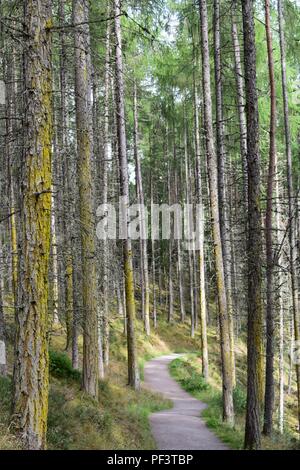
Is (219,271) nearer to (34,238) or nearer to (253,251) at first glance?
(253,251)

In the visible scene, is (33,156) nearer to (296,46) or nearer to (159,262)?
(296,46)

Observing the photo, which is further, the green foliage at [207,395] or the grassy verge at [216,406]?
the green foliage at [207,395]

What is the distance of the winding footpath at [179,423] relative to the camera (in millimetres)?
9531

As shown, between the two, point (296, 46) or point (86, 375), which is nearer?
point (86, 375)

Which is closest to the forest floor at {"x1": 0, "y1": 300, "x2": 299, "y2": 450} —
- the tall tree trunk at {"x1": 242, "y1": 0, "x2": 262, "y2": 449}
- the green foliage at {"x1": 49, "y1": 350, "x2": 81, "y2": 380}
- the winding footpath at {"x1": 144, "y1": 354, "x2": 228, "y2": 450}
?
the green foliage at {"x1": 49, "y1": 350, "x2": 81, "y2": 380}

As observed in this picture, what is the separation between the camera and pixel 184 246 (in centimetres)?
3700

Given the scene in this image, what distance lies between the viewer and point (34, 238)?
A: 5.32m

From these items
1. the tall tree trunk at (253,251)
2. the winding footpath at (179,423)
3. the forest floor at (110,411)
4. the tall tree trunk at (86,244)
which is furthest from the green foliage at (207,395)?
the tall tree trunk at (86,244)

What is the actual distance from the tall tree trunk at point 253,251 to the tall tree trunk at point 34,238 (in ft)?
14.4

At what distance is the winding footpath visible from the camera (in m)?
9.53

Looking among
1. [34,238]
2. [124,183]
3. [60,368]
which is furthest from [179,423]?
[34,238]

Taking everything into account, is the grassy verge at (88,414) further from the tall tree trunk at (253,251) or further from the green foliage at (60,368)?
the tall tree trunk at (253,251)

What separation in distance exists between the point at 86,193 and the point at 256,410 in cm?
559
